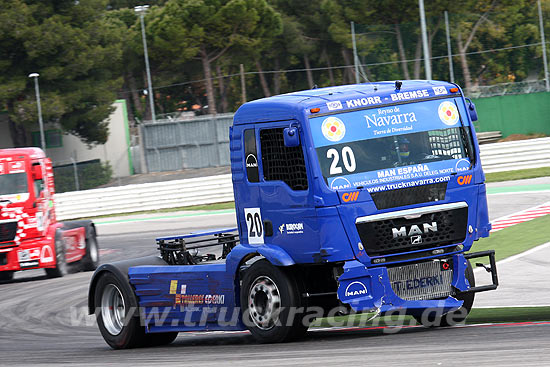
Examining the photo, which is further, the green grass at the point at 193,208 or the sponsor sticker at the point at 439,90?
the green grass at the point at 193,208

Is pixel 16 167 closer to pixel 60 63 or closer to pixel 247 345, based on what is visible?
pixel 247 345

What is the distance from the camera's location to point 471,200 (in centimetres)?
913

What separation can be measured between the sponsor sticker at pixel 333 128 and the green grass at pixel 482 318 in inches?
92.9

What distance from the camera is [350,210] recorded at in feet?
28.1

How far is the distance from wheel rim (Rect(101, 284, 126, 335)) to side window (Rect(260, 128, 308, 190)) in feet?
8.71

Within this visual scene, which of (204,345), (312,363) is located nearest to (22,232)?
(204,345)

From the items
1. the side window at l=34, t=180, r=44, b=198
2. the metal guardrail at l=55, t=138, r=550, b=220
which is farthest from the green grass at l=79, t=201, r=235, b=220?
the side window at l=34, t=180, r=44, b=198

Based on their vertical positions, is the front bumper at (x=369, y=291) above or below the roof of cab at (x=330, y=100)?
below

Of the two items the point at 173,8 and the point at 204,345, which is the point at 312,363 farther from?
the point at 173,8

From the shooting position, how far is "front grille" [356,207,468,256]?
28.3 ft

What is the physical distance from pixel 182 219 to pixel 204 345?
18327 millimetres

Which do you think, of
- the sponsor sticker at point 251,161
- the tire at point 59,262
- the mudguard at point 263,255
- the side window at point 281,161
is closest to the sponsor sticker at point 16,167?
the tire at point 59,262

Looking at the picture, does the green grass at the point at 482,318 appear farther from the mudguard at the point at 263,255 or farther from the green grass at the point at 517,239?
the green grass at the point at 517,239

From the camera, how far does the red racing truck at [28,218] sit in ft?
59.7
